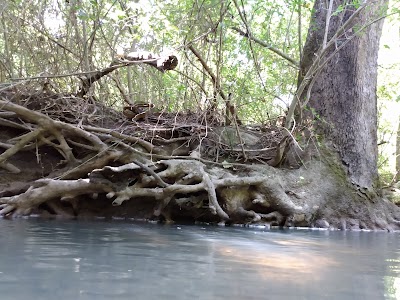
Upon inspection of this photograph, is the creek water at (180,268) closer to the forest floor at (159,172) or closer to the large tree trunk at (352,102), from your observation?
the forest floor at (159,172)

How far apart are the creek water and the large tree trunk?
2934mm

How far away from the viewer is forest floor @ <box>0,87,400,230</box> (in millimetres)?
5465

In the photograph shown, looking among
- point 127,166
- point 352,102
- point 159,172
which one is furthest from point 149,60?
point 352,102

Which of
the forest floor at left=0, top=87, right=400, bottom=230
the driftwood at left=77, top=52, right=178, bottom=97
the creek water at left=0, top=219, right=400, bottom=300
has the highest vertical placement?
the driftwood at left=77, top=52, right=178, bottom=97

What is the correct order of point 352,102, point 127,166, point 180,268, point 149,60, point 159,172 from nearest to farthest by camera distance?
1. point 180,268
2. point 149,60
3. point 127,166
4. point 159,172
5. point 352,102

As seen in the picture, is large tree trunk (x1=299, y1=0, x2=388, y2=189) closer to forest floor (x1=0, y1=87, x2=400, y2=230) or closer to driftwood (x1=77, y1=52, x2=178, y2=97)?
forest floor (x1=0, y1=87, x2=400, y2=230)

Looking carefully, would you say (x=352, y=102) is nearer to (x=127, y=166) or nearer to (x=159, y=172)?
(x=159, y=172)

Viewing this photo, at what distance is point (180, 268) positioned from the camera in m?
2.32

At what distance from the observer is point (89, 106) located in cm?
672

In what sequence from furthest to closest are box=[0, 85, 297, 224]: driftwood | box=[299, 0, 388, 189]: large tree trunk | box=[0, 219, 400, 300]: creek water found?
box=[299, 0, 388, 189]: large tree trunk < box=[0, 85, 297, 224]: driftwood < box=[0, 219, 400, 300]: creek water

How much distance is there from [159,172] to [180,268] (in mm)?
3462

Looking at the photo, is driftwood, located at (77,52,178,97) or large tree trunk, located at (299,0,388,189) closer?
driftwood, located at (77,52,178,97)

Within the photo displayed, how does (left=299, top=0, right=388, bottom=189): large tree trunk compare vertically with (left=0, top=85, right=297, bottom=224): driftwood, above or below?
above

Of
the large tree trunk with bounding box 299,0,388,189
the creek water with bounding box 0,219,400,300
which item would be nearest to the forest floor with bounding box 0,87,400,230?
the large tree trunk with bounding box 299,0,388,189
